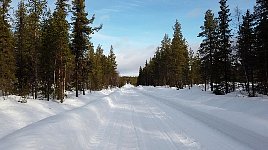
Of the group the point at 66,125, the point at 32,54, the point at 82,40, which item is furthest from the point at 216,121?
the point at 82,40

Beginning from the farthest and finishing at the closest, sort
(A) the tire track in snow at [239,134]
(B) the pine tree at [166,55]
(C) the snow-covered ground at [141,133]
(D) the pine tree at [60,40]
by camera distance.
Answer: (B) the pine tree at [166,55]
(D) the pine tree at [60,40]
(A) the tire track in snow at [239,134]
(C) the snow-covered ground at [141,133]

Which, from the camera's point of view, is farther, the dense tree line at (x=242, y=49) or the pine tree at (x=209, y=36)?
the pine tree at (x=209, y=36)

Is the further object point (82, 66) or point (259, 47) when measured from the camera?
point (82, 66)

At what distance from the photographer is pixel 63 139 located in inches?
343

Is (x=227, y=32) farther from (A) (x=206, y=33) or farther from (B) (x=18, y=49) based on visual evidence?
(B) (x=18, y=49)

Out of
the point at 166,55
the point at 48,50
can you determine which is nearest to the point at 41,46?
the point at 48,50

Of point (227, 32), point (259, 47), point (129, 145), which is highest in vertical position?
point (227, 32)

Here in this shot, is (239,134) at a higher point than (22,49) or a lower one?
lower

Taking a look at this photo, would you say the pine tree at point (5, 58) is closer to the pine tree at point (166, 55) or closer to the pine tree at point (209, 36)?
the pine tree at point (209, 36)

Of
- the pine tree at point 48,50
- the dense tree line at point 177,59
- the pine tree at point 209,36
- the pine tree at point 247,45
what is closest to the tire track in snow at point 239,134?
the pine tree at point 48,50

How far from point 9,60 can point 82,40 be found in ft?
35.2

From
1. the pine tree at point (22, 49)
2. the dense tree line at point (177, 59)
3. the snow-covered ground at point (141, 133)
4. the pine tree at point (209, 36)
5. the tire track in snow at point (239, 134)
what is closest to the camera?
the snow-covered ground at point (141, 133)

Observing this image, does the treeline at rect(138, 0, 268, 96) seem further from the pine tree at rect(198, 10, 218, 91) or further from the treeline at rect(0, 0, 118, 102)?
the treeline at rect(0, 0, 118, 102)

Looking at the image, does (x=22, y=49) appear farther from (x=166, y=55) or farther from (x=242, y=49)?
(x=166, y=55)
